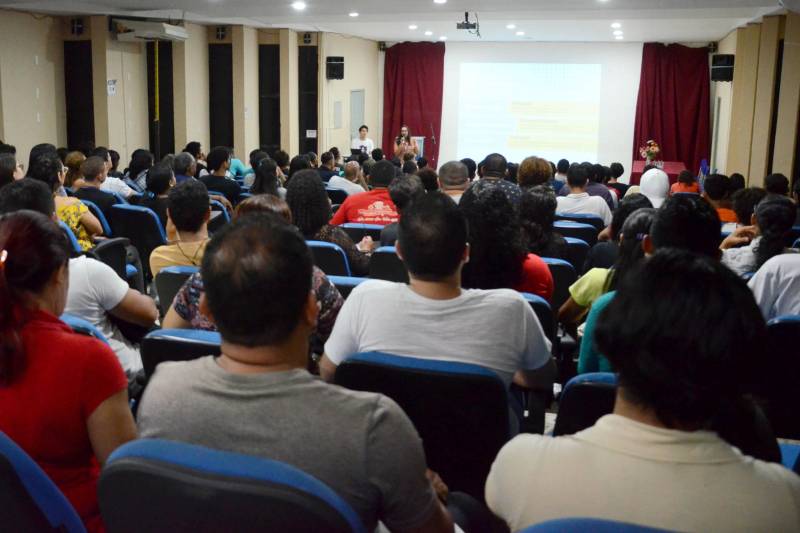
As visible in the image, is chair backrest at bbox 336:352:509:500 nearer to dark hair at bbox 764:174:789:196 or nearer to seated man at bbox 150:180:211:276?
seated man at bbox 150:180:211:276

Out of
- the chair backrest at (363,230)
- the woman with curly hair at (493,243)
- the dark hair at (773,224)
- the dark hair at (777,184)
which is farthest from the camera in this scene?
the dark hair at (777,184)

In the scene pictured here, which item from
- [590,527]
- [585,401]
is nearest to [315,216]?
[585,401]

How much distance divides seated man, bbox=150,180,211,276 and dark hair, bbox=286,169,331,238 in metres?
0.67

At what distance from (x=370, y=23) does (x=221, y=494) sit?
41.8 ft

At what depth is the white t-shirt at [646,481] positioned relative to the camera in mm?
1158

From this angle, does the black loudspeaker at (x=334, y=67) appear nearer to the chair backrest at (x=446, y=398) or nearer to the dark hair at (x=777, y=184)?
the dark hair at (x=777, y=184)

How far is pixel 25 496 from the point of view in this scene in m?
1.40

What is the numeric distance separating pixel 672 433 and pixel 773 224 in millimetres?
2763

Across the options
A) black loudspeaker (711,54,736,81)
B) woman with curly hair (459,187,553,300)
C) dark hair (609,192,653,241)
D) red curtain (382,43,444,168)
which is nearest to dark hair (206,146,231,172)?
dark hair (609,192,653,241)

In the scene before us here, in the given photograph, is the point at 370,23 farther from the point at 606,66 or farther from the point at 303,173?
the point at 303,173

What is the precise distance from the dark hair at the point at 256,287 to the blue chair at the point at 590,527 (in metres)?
0.60

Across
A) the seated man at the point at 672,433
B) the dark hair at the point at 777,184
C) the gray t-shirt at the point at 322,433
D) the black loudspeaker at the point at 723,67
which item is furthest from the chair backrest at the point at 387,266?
the black loudspeaker at the point at 723,67

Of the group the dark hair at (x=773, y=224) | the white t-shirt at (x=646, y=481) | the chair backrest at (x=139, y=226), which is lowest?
the chair backrest at (x=139, y=226)

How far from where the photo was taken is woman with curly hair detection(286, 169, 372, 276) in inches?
165
